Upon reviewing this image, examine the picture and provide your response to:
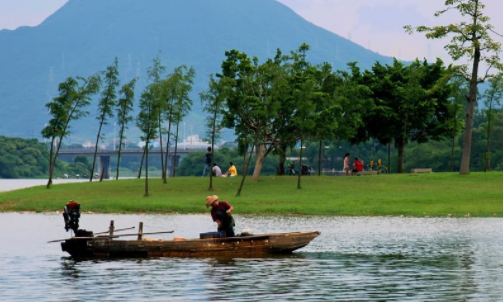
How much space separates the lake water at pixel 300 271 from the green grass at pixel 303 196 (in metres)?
14.0

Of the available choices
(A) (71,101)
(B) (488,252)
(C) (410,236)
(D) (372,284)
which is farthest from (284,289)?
(A) (71,101)

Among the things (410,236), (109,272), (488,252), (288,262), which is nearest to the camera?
(109,272)

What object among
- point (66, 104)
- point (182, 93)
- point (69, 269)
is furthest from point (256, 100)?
point (69, 269)

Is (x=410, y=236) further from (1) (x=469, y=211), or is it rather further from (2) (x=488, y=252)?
(1) (x=469, y=211)

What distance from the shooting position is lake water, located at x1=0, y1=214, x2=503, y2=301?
32406mm

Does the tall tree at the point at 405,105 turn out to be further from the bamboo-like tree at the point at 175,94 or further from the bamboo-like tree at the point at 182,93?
the bamboo-like tree at the point at 175,94

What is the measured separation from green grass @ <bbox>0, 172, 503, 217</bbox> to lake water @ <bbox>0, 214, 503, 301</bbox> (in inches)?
552

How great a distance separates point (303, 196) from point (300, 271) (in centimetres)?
4523

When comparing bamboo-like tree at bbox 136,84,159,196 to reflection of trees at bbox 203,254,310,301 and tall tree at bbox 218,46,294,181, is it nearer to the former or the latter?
tall tree at bbox 218,46,294,181

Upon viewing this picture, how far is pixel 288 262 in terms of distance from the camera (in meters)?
42.4

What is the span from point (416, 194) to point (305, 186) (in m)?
12.6

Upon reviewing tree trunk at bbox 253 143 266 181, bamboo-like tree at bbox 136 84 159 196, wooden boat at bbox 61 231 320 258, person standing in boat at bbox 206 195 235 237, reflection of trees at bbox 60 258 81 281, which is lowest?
reflection of trees at bbox 60 258 81 281

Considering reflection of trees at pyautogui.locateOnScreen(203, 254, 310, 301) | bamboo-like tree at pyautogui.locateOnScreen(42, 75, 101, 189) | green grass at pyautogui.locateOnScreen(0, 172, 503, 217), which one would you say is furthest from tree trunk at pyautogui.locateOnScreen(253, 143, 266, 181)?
reflection of trees at pyautogui.locateOnScreen(203, 254, 310, 301)

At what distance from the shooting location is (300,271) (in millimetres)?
39094
